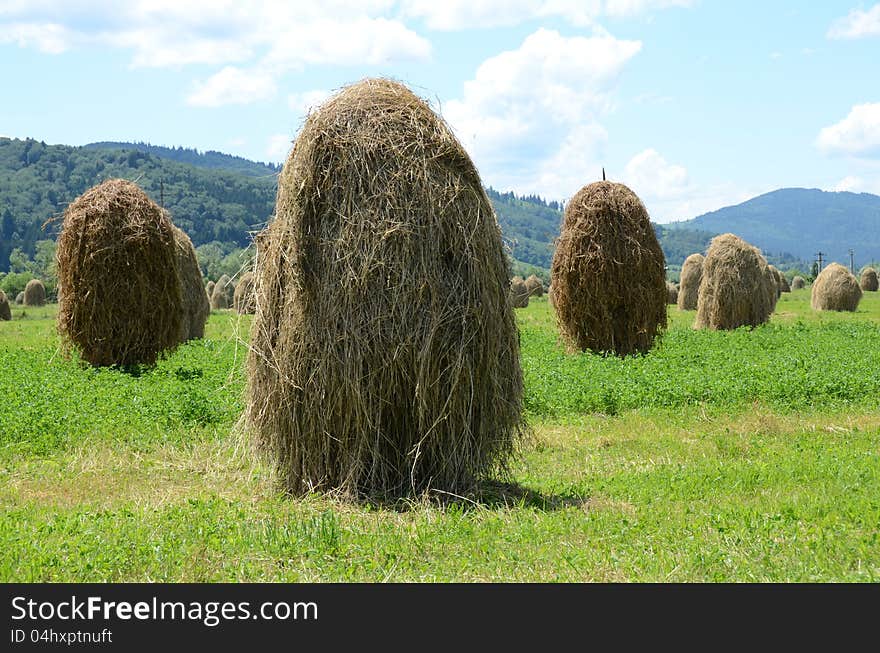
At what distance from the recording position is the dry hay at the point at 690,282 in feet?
132

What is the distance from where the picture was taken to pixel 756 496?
7969 millimetres

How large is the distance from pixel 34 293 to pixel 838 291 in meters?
44.5

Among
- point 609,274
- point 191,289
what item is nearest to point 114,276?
point 191,289

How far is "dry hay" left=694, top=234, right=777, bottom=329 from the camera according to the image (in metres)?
26.8

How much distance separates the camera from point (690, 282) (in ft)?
133

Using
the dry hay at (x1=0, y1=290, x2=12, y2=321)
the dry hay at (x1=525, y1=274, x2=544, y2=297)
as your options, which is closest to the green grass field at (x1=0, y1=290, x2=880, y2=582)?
the dry hay at (x1=0, y1=290, x2=12, y2=321)

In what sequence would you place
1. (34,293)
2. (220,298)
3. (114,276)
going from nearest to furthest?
1. (114,276)
2. (220,298)
3. (34,293)

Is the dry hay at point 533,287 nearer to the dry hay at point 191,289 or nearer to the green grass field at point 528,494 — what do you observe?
the dry hay at point 191,289

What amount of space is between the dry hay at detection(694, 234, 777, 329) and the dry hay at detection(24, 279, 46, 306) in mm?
41168

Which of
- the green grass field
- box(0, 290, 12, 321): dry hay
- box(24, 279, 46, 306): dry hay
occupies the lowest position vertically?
the green grass field

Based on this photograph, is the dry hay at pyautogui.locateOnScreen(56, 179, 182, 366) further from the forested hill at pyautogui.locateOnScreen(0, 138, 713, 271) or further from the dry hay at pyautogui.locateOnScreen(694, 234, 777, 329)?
the forested hill at pyautogui.locateOnScreen(0, 138, 713, 271)

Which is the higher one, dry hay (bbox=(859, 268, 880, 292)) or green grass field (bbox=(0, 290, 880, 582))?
dry hay (bbox=(859, 268, 880, 292))

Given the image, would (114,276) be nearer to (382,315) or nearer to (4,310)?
(382,315)

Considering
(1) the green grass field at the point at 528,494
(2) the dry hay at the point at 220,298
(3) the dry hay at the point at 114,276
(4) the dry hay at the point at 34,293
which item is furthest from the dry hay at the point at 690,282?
(4) the dry hay at the point at 34,293
